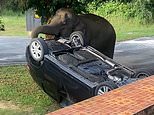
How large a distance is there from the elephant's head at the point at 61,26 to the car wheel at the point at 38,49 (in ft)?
4.30

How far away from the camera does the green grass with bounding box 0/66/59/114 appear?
318 inches

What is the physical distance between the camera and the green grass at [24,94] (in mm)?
8066

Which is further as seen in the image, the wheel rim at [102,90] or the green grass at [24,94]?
the green grass at [24,94]

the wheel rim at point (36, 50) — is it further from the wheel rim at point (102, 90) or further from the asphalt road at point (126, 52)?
the asphalt road at point (126, 52)

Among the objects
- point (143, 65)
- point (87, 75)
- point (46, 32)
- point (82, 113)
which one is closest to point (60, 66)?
point (87, 75)

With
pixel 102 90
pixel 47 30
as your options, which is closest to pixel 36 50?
pixel 47 30

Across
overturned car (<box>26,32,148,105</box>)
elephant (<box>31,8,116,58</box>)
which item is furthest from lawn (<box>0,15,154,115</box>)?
elephant (<box>31,8,116,58</box>)

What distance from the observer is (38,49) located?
24.8 ft

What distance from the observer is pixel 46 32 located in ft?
29.2

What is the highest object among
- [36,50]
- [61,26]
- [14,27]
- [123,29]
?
[61,26]

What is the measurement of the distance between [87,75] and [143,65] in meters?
7.24

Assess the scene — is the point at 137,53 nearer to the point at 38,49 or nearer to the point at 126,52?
the point at 126,52

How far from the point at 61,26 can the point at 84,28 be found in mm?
566

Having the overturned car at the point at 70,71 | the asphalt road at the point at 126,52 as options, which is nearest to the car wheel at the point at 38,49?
the overturned car at the point at 70,71
